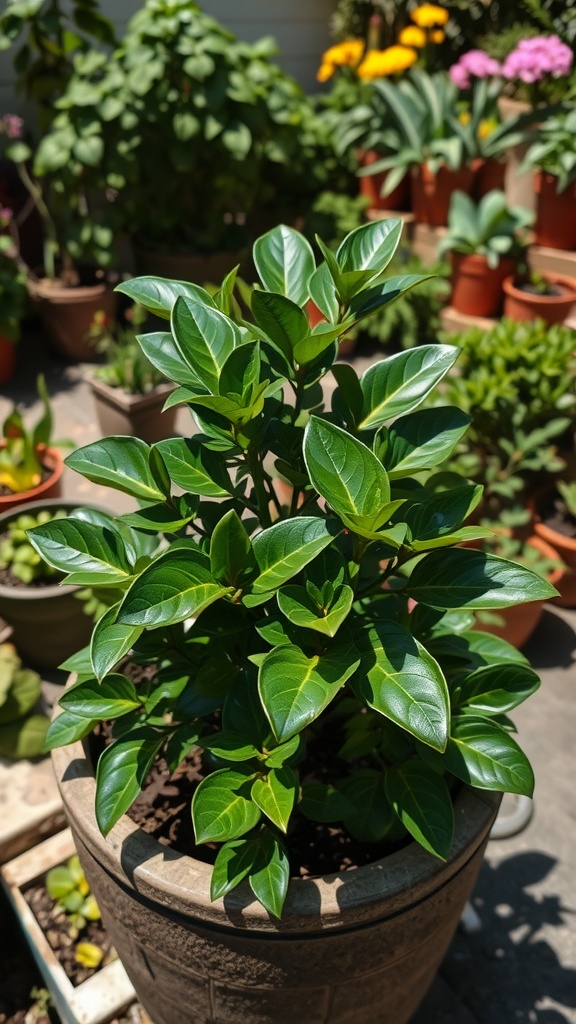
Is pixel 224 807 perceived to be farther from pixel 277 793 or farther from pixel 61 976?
pixel 61 976

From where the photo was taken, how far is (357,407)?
39.1 inches

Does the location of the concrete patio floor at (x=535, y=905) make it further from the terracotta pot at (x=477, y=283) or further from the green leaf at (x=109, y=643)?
the terracotta pot at (x=477, y=283)

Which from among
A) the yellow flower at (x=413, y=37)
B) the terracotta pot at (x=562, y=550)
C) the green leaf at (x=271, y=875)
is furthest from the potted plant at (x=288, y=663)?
the yellow flower at (x=413, y=37)

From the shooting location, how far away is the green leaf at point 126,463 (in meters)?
0.95

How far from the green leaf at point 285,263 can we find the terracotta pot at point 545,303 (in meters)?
2.67

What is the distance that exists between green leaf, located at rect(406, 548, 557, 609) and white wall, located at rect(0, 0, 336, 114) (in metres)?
4.65

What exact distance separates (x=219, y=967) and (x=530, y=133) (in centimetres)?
397

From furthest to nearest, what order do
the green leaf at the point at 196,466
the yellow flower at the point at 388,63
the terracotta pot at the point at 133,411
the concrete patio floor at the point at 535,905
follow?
the yellow flower at the point at 388,63
the terracotta pot at the point at 133,411
the concrete patio floor at the point at 535,905
the green leaf at the point at 196,466

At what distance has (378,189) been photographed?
454cm

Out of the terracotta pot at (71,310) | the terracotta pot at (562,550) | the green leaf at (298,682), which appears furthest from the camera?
the terracotta pot at (71,310)

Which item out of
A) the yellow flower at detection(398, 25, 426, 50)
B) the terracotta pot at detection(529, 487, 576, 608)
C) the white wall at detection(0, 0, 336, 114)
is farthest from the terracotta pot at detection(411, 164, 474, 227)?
the terracotta pot at detection(529, 487, 576, 608)

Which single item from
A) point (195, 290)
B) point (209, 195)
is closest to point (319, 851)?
point (195, 290)

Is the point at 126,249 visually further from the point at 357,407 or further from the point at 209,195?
the point at 357,407

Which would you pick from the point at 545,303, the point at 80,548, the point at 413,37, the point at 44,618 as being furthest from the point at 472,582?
the point at 413,37
